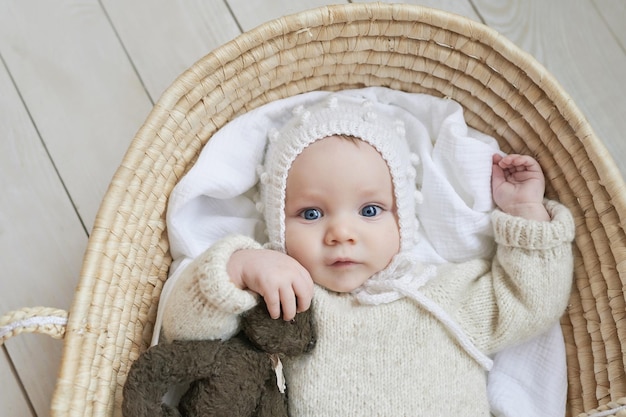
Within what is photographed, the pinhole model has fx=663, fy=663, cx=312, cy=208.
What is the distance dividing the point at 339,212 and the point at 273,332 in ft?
0.71

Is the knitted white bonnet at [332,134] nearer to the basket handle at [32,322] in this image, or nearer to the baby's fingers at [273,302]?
the baby's fingers at [273,302]

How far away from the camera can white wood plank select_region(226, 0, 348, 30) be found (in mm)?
1432

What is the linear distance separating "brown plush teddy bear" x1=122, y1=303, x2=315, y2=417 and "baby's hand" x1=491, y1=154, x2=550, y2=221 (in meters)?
0.43

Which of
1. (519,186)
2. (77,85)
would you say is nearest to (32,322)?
(77,85)

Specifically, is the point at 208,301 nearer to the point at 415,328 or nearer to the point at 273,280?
the point at 273,280

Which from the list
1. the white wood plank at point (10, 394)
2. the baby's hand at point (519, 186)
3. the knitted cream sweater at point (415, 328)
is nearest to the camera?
the knitted cream sweater at point (415, 328)

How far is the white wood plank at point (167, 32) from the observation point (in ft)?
4.66

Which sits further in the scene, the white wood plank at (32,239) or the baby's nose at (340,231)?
the white wood plank at (32,239)

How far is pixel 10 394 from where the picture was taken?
129cm

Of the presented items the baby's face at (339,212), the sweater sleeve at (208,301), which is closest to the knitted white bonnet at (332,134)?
the baby's face at (339,212)

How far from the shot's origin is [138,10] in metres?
1.44

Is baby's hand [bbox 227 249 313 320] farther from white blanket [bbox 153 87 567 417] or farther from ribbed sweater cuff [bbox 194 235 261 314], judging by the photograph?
white blanket [bbox 153 87 567 417]

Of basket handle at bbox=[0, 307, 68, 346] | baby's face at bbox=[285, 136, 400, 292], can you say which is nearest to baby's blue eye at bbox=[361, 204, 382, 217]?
baby's face at bbox=[285, 136, 400, 292]

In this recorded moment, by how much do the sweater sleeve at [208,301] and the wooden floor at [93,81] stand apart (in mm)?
452
